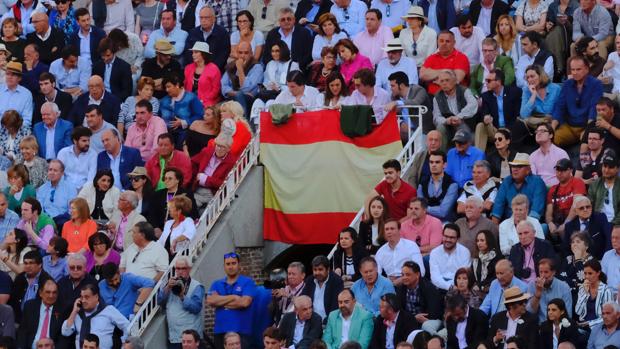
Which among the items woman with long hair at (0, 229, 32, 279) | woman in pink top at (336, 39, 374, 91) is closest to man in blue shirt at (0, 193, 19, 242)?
woman with long hair at (0, 229, 32, 279)

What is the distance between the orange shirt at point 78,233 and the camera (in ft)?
78.2

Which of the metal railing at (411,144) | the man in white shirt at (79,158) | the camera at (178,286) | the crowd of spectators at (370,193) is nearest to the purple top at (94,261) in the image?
the crowd of spectators at (370,193)

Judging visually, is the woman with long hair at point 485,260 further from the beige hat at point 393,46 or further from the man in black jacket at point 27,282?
the man in black jacket at point 27,282

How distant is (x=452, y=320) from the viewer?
20.9m

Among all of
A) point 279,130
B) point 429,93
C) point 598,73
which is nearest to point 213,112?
point 279,130

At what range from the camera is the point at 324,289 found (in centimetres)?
2211

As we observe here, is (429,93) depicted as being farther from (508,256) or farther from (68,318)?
(68,318)

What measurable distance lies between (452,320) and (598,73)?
207 inches

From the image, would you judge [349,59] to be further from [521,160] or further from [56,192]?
[56,192]

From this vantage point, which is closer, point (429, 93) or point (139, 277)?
point (139, 277)

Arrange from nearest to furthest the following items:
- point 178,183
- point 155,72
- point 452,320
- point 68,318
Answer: point 452,320
point 68,318
point 178,183
point 155,72

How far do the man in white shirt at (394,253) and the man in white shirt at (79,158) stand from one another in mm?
4499

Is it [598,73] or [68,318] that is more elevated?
[598,73]

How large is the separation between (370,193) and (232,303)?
2324mm
